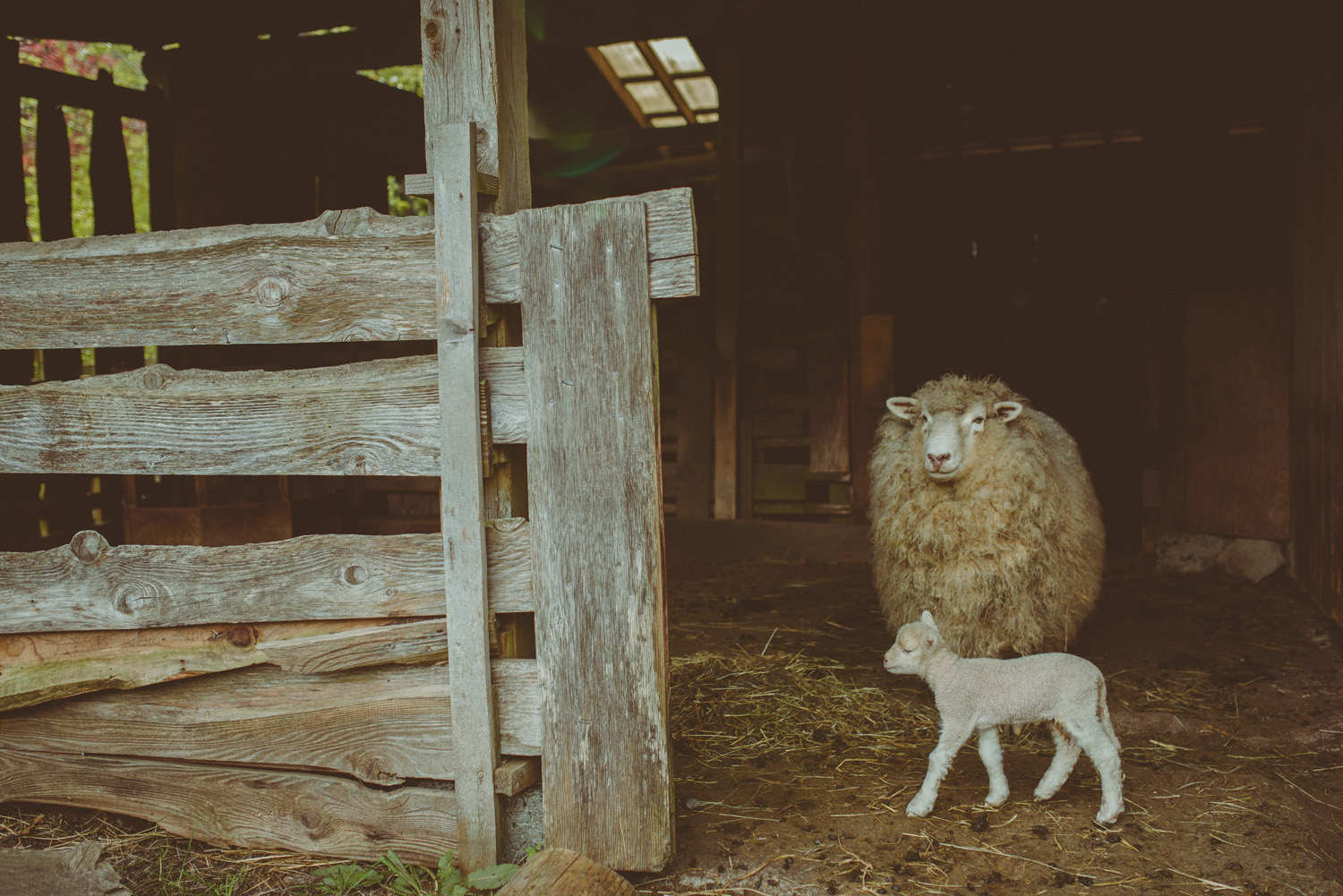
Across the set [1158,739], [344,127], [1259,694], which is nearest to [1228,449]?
[1259,694]

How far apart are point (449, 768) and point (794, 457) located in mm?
6007

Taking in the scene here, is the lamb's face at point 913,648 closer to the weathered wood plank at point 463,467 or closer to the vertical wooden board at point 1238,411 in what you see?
the weathered wood plank at point 463,467

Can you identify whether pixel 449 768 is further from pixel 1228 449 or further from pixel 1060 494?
pixel 1228 449

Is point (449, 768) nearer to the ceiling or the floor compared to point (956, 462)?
nearer to the floor

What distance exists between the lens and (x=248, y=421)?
9.34ft

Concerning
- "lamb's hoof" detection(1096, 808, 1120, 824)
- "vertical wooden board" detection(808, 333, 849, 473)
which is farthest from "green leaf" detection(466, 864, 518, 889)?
"vertical wooden board" detection(808, 333, 849, 473)

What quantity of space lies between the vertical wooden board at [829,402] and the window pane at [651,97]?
14.3 ft

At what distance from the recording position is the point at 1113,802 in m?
3.05

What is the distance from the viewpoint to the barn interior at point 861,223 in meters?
6.55

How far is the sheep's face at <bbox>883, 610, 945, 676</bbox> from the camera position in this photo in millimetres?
3232

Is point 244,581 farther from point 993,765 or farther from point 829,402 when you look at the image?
point 829,402

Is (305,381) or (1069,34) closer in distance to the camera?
(305,381)

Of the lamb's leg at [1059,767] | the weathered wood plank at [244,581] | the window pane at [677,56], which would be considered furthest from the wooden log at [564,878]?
the window pane at [677,56]

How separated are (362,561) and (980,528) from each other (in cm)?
285
